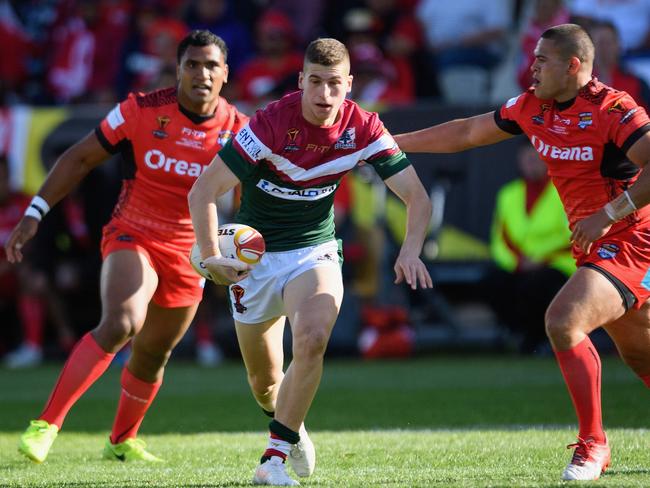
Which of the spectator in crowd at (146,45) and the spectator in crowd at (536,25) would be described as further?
the spectator in crowd at (146,45)

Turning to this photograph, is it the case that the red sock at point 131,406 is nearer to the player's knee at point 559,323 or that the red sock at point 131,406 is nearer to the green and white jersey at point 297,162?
the green and white jersey at point 297,162

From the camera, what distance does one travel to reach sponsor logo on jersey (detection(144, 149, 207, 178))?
24.4ft

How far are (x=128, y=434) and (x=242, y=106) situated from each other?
21.6ft

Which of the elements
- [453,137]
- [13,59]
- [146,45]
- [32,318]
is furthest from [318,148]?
[13,59]

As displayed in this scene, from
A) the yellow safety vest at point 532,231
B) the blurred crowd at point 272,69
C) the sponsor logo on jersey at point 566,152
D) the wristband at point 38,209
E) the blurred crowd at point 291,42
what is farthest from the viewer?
the blurred crowd at point 291,42

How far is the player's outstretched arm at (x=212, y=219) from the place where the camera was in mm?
5930

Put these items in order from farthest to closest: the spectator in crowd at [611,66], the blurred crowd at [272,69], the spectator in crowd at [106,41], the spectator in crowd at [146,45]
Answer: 1. the spectator in crowd at [106,41]
2. the spectator in crowd at [146,45]
3. the blurred crowd at [272,69]
4. the spectator in crowd at [611,66]

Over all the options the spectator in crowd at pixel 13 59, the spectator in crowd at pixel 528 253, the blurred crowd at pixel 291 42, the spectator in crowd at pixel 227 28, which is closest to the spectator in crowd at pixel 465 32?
the blurred crowd at pixel 291 42

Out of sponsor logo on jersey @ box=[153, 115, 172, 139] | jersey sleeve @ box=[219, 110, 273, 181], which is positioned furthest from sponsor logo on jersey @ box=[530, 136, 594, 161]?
sponsor logo on jersey @ box=[153, 115, 172, 139]

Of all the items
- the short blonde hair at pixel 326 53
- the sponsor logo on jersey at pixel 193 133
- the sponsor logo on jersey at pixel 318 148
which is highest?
the short blonde hair at pixel 326 53

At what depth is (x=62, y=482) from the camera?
20.0 ft

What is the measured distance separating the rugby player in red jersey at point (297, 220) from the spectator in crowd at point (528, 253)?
18.5 feet

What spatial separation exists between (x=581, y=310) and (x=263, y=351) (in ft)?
5.83

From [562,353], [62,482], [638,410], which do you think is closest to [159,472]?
[62,482]
